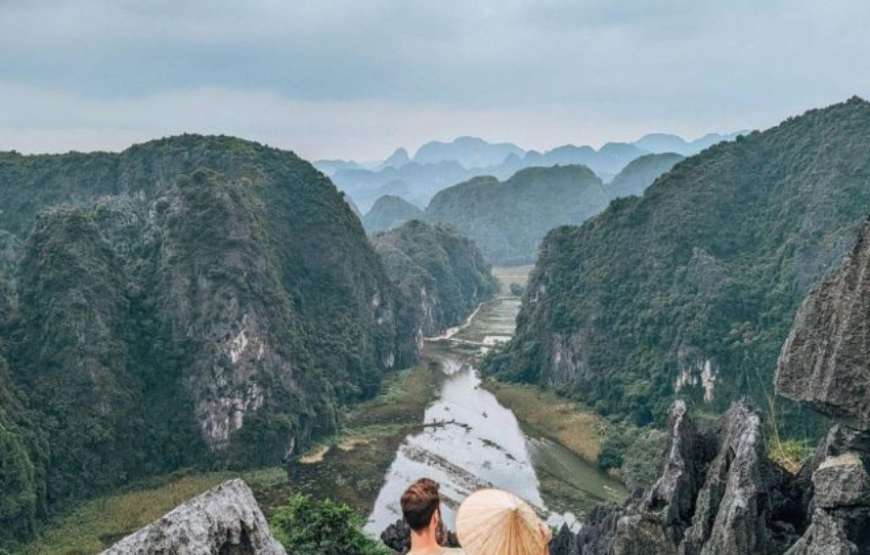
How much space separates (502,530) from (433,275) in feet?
342

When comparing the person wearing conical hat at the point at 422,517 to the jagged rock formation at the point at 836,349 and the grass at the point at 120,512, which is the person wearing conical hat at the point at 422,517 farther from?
the grass at the point at 120,512

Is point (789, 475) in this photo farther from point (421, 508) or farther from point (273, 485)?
point (273, 485)

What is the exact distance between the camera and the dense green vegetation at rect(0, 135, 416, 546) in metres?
41.6

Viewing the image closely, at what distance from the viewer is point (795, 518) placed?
15305 millimetres

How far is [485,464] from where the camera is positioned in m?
46.0

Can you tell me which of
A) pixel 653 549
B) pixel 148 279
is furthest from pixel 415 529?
pixel 148 279

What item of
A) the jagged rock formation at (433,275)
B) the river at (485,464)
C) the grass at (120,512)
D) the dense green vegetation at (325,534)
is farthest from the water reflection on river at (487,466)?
the jagged rock formation at (433,275)

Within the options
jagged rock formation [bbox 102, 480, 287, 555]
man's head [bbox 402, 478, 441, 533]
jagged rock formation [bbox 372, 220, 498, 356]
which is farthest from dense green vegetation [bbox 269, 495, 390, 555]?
jagged rock formation [bbox 372, 220, 498, 356]

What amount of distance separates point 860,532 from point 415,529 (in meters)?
10.8

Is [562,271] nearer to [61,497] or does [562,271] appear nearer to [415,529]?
[61,497]

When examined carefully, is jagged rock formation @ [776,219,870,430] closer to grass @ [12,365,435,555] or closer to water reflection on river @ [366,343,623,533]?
water reflection on river @ [366,343,623,533]

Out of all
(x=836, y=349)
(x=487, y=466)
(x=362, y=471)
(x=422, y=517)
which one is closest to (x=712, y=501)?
(x=836, y=349)

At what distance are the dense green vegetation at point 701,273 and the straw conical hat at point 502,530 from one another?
43.7 m

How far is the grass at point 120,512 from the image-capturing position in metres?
33.8
